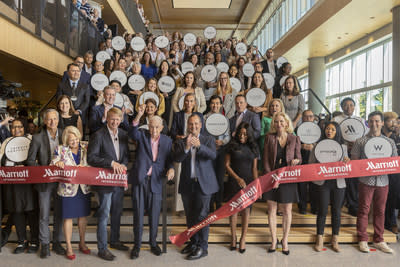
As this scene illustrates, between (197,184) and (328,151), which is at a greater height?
(328,151)

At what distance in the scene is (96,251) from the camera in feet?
14.9

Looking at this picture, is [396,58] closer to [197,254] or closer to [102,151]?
[197,254]

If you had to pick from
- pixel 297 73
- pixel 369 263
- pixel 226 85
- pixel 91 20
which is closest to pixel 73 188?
pixel 226 85

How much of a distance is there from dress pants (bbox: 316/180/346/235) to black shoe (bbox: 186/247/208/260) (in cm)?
157

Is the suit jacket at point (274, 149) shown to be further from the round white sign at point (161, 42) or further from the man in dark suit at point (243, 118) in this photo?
the round white sign at point (161, 42)

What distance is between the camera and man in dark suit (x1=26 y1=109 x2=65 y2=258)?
433 centimetres

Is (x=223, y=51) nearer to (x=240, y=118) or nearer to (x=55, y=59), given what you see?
(x=55, y=59)

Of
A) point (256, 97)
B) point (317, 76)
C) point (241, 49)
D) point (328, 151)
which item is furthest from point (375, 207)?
point (317, 76)

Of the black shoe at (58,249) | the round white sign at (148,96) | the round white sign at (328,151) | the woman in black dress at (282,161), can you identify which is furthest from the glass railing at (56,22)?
the round white sign at (328,151)

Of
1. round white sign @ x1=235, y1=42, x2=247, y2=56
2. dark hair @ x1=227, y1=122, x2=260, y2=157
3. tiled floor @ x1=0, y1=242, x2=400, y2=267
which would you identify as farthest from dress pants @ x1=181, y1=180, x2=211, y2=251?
round white sign @ x1=235, y1=42, x2=247, y2=56

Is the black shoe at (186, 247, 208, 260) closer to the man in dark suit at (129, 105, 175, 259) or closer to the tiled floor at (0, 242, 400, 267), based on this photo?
the tiled floor at (0, 242, 400, 267)

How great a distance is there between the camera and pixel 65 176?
4219 millimetres

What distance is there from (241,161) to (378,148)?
190 centimetres

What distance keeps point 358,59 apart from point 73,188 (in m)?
15.0
